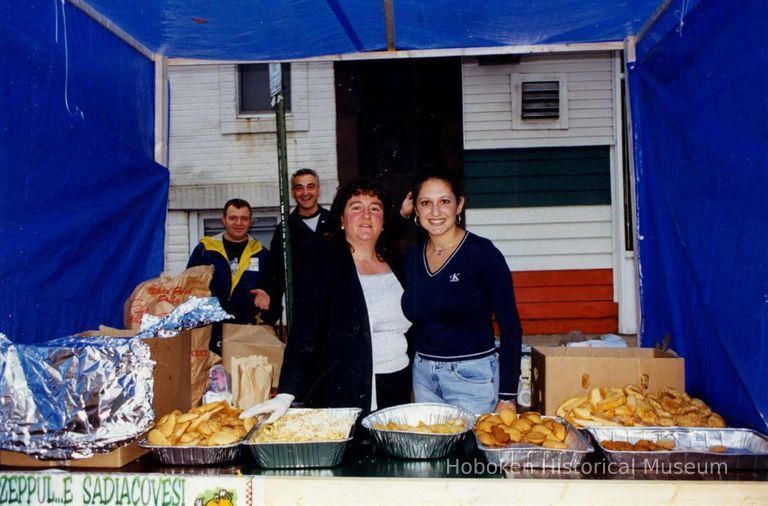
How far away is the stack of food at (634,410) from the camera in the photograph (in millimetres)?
2477

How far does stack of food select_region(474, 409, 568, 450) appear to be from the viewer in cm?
219

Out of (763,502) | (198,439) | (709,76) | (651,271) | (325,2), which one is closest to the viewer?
(763,502)

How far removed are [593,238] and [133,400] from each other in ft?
19.1

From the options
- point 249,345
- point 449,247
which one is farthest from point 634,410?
point 249,345

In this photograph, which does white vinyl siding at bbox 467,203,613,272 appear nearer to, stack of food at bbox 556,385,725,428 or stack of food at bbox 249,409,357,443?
stack of food at bbox 556,385,725,428

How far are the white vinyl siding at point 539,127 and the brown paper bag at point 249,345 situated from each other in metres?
3.92

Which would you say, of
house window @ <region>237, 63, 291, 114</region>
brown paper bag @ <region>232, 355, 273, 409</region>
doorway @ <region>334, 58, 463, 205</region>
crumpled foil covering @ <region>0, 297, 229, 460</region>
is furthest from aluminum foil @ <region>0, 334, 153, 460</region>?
house window @ <region>237, 63, 291, 114</region>

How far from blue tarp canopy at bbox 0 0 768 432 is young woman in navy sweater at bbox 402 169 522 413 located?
0.88 metres

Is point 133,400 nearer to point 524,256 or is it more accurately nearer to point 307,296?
point 307,296

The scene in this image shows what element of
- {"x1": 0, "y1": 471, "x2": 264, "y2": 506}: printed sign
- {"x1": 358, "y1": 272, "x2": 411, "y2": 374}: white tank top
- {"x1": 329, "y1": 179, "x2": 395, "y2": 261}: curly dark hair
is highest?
{"x1": 329, "y1": 179, "x2": 395, "y2": 261}: curly dark hair

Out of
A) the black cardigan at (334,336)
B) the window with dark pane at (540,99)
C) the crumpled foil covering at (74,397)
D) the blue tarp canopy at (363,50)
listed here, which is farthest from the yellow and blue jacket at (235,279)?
the window with dark pane at (540,99)

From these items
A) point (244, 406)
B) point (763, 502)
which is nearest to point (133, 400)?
point (244, 406)

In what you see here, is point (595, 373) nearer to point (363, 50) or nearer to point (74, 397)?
point (74, 397)

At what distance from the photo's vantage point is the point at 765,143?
230 cm
